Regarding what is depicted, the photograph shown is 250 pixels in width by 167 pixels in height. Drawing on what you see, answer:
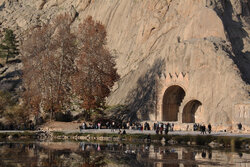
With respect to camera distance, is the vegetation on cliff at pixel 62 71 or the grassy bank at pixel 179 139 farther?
the vegetation on cliff at pixel 62 71

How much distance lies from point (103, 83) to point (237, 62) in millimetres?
16148

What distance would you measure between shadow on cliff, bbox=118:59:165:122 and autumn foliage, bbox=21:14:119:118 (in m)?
5.67

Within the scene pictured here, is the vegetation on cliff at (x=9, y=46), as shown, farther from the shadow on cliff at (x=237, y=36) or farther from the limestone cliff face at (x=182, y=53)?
the shadow on cliff at (x=237, y=36)

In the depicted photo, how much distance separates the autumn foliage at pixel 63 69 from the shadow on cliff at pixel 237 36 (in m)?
15.6

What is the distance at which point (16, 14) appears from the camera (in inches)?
4304

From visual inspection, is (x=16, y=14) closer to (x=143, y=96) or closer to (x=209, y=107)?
(x=143, y=96)

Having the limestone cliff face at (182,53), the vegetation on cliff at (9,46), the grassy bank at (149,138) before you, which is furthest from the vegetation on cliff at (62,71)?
the vegetation on cliff at (9,46)

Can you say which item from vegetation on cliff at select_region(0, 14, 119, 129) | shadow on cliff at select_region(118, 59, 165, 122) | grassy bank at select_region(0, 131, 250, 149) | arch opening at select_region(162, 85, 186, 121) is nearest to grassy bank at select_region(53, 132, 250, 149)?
grassy bank at select_region(0, 131, 250, 149)

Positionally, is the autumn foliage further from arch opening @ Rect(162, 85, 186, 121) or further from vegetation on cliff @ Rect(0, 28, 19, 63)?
Result: vegetation on cliff @ Rect(0, 28, 19, 63)

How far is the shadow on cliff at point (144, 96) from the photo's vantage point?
59312 millimetres

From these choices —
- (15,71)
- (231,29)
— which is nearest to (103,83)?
(231,29)

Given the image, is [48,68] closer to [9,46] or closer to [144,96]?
[144,96]

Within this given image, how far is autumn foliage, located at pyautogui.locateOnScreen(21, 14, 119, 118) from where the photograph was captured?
181 ft

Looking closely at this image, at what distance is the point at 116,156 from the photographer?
3122 centimetres
